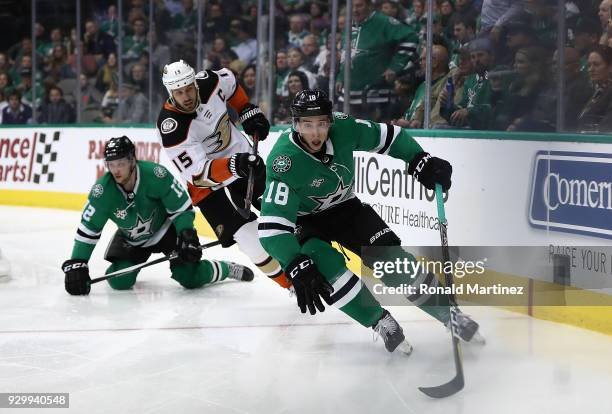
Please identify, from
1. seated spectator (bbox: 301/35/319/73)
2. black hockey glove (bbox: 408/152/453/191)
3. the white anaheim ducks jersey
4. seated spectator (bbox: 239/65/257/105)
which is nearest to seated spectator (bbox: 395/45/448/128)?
the white anaheim ducks jersey

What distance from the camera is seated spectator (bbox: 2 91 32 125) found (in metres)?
9.98

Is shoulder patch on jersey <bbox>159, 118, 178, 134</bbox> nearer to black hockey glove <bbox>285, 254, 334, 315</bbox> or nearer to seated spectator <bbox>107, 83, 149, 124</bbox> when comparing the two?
black hockey glove <bbox>285, 254, 334, 315</bbox>

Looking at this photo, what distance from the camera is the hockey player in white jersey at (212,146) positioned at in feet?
14.4

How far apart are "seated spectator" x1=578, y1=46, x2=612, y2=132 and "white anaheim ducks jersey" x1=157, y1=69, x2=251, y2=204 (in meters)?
1.66

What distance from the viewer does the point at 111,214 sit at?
16.1 ft

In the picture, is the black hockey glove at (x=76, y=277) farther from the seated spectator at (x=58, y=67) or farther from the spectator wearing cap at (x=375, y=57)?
the seated spectator at (x=58, y=67)

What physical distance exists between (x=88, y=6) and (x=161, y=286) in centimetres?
530

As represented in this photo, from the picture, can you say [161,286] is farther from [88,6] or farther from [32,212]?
[88,6]

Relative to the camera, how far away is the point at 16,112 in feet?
32.9

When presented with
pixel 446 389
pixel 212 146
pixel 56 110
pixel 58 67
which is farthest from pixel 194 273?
pixel 58 67

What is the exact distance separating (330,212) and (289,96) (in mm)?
3094

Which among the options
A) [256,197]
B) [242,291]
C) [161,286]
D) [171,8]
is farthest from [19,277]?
[171,8]

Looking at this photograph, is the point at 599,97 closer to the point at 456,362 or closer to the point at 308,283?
the point at 456,362

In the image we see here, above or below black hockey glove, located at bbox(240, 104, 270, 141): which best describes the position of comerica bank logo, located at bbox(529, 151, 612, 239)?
below
